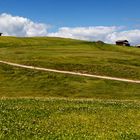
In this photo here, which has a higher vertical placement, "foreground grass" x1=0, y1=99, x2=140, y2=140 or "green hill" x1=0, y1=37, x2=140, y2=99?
"foreground grass" x1=0, y1=99, x2=140, y2=140

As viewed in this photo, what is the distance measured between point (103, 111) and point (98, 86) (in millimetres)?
46826

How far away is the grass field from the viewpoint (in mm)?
25359

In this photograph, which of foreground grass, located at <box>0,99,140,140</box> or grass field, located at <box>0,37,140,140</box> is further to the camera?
grass field, located at <box>0,37,140,140</box>

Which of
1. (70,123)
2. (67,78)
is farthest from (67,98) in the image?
(67,78)

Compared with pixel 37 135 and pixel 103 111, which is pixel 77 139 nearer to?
pixel 37 135

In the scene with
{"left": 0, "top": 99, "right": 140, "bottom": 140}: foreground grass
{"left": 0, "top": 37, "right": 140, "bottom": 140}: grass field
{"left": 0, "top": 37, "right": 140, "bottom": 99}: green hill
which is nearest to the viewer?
{"left": 0, "top": 99, "right": 140, "bottom": 140}: foreground grass

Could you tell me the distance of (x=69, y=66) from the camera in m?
106

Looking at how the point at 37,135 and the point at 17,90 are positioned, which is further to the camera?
the point at 17,90

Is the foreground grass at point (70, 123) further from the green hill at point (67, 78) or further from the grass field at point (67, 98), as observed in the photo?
the green hill at point (67, 78)

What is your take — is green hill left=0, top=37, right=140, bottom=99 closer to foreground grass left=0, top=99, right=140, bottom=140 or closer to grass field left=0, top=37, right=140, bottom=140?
grass field left=0, top=37, right=140, bottom=140

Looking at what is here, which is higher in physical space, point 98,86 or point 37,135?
point 37,135

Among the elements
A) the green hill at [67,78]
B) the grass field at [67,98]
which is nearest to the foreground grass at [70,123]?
the grass field at [67,98]

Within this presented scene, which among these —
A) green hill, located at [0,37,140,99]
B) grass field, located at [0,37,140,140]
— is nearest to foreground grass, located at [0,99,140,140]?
grass field, located at [0,37,140,140]

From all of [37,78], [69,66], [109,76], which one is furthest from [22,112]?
[69,66]
